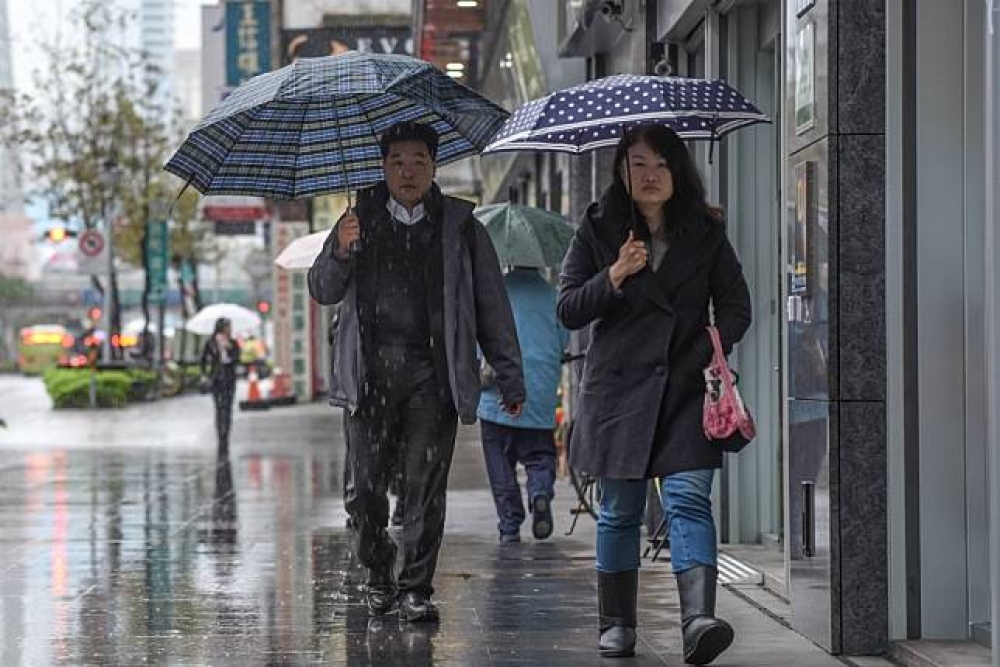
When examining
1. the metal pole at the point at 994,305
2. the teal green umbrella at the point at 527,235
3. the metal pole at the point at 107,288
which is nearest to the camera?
the metal pole at the point at 994,305

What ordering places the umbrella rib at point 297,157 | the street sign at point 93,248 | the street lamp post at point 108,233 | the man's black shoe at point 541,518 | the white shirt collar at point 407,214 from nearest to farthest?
the white shirt collar at point 407,214 < the umbrella rib at point 297,157 < the man's black shoe at point 541,518 < the street sign at point 93,248 < the street lamp post at point 108,233

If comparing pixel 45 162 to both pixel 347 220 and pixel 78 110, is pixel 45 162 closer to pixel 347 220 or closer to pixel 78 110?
pixel 78 110

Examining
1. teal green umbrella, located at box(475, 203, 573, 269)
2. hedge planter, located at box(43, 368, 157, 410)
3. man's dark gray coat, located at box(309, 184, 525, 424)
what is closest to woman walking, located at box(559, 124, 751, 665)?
man's dark gray coat, located at box(309, 184, 525, 424)

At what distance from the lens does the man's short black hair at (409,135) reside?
8273 mm

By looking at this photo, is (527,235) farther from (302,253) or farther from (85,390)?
(85,390)

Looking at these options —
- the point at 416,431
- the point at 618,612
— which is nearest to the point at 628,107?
the point at 416,431

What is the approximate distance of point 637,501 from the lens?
7.17 m

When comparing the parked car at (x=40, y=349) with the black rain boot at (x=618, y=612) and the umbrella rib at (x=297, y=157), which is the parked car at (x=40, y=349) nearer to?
the umbrella rib at (x=297, y=157)

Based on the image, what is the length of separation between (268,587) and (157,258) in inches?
1857

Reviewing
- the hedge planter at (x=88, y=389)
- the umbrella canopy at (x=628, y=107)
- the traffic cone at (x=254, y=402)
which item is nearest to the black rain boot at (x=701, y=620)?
the umbrella canopy at (x=628, y=107)

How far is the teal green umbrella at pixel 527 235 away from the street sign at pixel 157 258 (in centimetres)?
4347

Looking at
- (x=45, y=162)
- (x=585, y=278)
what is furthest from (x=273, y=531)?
(x=45, y=162)

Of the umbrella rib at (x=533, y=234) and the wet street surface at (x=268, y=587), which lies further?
the umbrella rib at (x=533, y=234)

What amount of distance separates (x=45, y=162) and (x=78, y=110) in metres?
1.56
